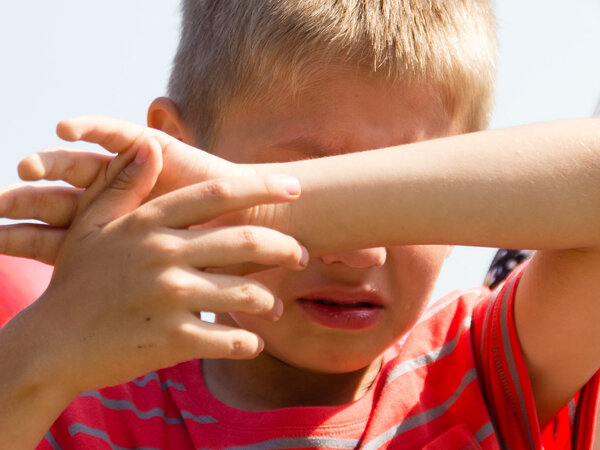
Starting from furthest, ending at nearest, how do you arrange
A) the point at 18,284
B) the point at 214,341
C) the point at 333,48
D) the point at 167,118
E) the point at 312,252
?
the point at 18,284, the point at 167,118, the point at 333,48, the point at 312,252, the point at 214,341

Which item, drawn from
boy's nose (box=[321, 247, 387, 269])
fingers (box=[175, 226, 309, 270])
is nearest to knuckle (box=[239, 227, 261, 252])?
fingers (box=[175, 226, 309, 270])

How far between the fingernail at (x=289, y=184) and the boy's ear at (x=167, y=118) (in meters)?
0.60

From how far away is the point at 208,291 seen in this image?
0.81 meters

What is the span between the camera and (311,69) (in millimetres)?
1197

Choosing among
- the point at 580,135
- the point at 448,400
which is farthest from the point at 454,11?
the point at 448,400

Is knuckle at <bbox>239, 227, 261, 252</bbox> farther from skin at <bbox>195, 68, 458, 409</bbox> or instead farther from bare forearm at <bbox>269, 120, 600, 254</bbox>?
skin at <bbox>195, 68, 458, 409</bbox>

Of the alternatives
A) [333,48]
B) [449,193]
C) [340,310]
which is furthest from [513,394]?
[333,48]

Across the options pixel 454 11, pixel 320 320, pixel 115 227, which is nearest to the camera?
pixel 115 227

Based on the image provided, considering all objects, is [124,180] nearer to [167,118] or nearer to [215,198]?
[215,198]

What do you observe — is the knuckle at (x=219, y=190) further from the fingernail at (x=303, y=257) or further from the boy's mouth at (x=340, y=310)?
the boy's mouth at (x=340, y=310)

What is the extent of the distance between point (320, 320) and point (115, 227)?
358 millimetres

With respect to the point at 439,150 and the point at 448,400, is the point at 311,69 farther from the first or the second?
the point at 448,400

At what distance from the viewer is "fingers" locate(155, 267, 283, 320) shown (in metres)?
0.81

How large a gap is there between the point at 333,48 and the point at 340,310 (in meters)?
0.37
